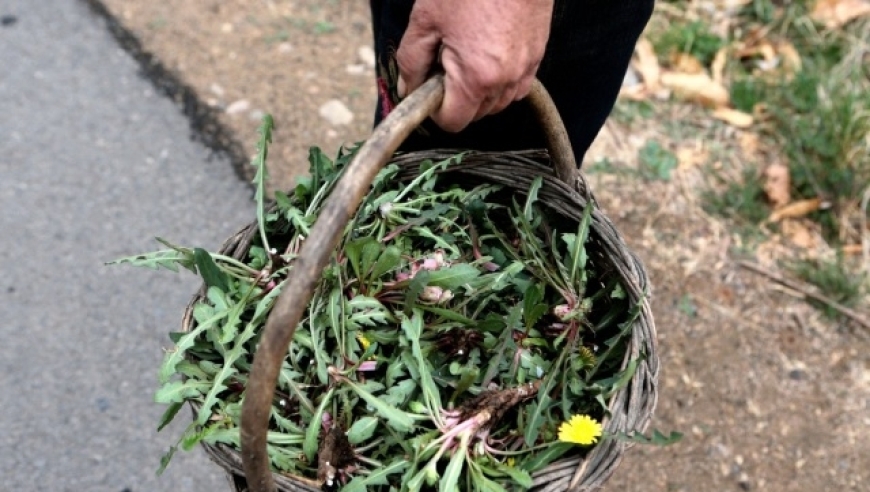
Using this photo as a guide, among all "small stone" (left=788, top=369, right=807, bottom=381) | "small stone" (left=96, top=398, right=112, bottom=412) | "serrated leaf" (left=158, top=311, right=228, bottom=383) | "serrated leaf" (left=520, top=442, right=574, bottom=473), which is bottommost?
"small stone" (left=788, top=369, right=807, bottom=381)

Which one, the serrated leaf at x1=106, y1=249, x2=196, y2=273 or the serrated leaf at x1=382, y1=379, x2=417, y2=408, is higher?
the serrated leaf at x1=106, y1=249, x2=196, y2=273

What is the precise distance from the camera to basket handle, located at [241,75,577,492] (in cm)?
103

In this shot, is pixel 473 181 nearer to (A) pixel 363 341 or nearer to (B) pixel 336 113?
(A) pixel 363 341

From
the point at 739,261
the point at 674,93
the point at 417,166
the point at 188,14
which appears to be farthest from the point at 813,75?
the point at 188,14

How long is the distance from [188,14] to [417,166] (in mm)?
1748

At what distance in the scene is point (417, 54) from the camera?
1288 mm

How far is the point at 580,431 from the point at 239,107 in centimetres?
184

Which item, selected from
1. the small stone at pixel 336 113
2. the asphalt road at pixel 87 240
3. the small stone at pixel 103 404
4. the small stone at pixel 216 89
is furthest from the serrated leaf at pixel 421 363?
the small stone at pixel 216 89

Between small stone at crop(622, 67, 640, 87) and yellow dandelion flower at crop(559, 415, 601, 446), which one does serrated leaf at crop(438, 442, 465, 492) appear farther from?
small stone at crop(622, 67, 640, 87)

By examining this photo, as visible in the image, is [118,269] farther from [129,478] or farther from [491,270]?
[491,270]

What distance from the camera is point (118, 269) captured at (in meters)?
2.39

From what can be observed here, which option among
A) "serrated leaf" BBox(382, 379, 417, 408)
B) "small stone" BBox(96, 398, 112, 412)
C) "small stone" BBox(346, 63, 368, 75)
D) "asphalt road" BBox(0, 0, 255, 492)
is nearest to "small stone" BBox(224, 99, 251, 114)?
"asphalt road" BBox(0, 0, 255, 492)

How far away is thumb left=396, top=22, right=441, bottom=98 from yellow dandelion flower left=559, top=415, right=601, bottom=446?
549 millimetres

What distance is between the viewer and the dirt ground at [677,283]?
2.20 metres
